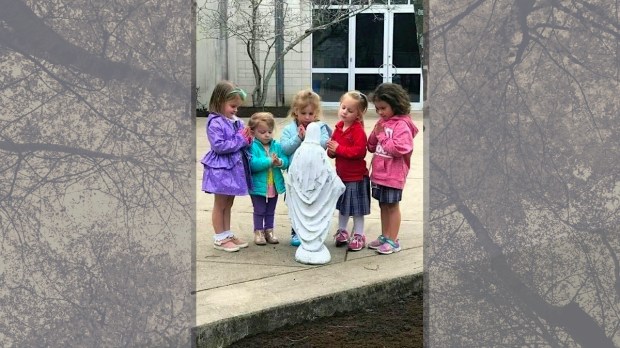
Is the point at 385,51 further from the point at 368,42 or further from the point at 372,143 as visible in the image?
the point at 372,143

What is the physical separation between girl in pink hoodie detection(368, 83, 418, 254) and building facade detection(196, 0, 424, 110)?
1027 cm

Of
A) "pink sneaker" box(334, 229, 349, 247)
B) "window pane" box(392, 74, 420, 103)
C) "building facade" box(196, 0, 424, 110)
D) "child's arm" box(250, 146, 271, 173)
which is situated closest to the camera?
"child's arm" box(250, 146, 271, 173)

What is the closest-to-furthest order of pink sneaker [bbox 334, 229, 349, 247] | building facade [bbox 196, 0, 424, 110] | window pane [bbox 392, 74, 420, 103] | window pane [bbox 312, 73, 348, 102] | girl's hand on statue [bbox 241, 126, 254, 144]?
1. girl's hand on statue [bbox 241, 126, 254, 144]
2. pink sneaker [bbox 334, 229, 349, 247]
3. building facade [bbox 196, 0, 424, 110]
4. window pane [bbox 392, 74, 420, 103]
5. window pane [bbox 312, 73, 348, 102]

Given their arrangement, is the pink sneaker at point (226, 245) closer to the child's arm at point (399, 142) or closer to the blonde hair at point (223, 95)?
the blonde hair at point (223, 95)

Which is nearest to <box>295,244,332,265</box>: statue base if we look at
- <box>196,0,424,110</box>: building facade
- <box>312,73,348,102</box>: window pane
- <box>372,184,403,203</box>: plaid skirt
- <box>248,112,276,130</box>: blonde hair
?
<box>372,184,403,203</box>: plaid skirt

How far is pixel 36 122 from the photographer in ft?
6.51

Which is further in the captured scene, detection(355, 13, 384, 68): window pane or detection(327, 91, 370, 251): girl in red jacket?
detection(355, 13, 384, 68): window pane

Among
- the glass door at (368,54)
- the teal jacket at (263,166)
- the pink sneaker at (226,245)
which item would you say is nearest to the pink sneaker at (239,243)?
the pink sneaker at (226,245)

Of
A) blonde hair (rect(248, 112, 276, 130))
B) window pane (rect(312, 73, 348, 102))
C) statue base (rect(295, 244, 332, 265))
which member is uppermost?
window pane (rect(312, 73, 348, 102))

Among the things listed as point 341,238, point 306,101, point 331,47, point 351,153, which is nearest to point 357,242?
point 341,238

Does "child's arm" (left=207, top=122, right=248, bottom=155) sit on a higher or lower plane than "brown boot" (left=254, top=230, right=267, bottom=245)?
higher

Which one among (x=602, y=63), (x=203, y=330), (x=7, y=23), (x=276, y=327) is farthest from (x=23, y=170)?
(x=602, y=63)

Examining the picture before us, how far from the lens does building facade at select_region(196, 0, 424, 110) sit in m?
14.3

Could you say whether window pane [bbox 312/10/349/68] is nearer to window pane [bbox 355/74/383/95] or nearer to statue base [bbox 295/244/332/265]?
window pane [bbox 355/74/383/95]
